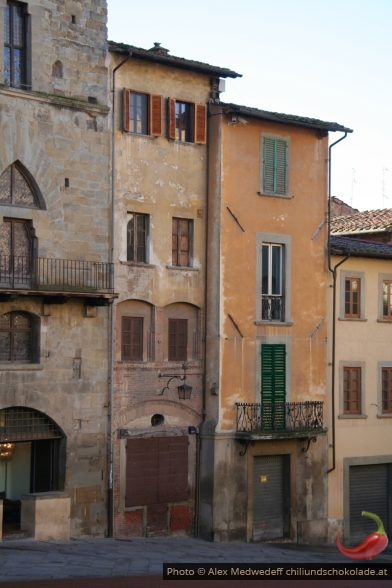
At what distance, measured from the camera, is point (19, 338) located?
32.3m

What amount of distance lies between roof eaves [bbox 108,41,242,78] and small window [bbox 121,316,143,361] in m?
7.14

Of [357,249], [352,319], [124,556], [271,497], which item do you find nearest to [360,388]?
[352,319]

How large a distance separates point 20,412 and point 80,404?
1.77 metres

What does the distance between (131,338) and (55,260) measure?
11.4 feet

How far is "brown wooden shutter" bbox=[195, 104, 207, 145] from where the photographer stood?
36.0 metres

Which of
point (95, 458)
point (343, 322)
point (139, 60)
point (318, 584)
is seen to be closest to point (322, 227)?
point (343, 322)

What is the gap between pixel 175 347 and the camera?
35781 millimetres

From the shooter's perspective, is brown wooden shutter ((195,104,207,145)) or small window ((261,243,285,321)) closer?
brown wooden shutter ((195,104,207,145))

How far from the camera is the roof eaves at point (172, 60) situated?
33.9 metres

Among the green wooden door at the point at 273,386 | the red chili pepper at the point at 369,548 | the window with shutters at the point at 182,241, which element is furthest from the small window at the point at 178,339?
the red chili pepper at the point at 369,548

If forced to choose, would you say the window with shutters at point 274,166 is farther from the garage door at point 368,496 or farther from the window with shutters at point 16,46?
the garage door at point 368,496

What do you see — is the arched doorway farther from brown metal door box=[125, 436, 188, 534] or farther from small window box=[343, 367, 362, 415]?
small window box=[343, 367, 362, 415]

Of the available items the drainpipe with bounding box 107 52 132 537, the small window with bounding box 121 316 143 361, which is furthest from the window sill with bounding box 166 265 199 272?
the drainpipe with bounding box 107 52 132 537

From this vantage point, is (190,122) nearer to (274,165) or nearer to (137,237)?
(274,165)
